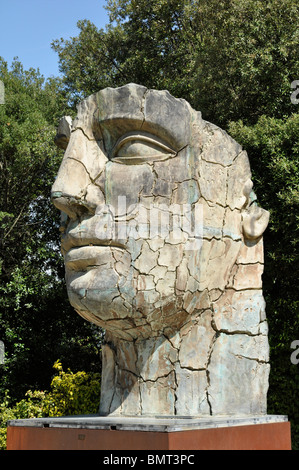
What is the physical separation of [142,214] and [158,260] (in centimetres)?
31

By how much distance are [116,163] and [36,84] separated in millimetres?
9267

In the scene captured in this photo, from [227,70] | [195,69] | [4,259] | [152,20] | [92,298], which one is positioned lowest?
[92,298]

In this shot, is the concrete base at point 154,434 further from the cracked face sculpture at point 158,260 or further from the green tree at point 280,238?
the green tree at point 280,238

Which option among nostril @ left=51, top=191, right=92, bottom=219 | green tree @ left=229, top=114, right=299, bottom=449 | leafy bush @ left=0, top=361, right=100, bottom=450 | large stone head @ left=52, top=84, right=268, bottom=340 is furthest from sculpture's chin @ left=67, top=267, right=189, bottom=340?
leafy bush @ left=0, top=361, right=100, bottom=450

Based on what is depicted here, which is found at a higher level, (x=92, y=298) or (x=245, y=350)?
(x=92, y=298)

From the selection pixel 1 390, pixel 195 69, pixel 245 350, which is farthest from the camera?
pixel 195 69

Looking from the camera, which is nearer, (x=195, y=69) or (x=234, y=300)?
(x=234, y=300)

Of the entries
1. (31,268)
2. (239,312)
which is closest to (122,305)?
(239,312)

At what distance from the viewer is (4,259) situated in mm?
10188

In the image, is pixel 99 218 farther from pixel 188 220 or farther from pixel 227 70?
pixel 227 70

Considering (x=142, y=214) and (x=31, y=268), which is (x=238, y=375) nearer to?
(x=142, y=214)

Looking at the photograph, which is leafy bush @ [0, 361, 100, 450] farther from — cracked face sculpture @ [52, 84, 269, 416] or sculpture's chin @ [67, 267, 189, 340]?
sculpture's chin @ [67, 267, 189, 340]

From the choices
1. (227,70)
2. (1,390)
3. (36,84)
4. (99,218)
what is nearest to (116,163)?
(99,218)

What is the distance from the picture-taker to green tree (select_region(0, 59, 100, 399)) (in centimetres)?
948
